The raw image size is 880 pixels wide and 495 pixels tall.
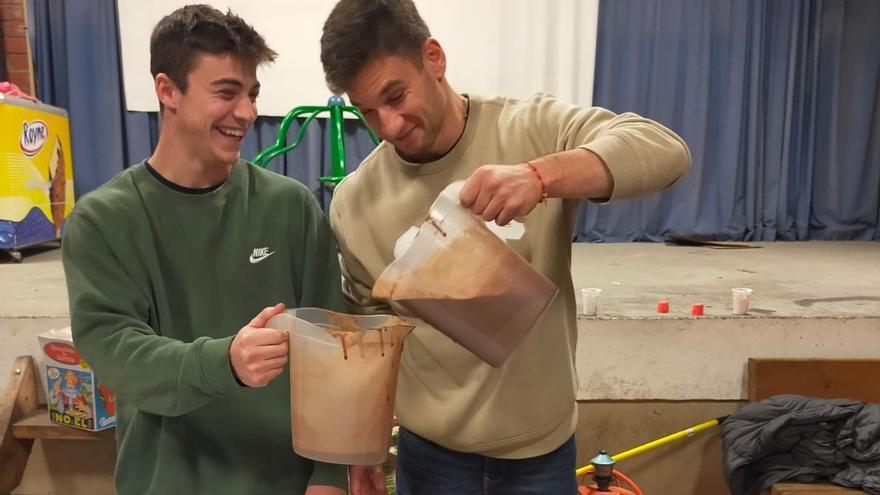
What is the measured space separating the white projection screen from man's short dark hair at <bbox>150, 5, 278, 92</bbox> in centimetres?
276

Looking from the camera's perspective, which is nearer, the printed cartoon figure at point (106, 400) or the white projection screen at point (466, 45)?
the printed cartoon figure at point (106, 400)

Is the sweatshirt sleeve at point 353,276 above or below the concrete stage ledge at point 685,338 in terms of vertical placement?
above

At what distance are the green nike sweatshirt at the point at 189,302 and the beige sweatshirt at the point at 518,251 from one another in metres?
0.12

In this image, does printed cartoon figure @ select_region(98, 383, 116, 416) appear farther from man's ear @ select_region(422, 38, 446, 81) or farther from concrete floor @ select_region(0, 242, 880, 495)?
man's ear @ select_region(422, 38, 446, 81)

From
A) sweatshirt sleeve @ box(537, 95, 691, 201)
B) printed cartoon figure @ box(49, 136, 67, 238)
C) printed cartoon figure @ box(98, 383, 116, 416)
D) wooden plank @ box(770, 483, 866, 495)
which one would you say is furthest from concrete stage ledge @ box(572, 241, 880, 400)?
printed cartoon figure @ box(49, 136, 67, 238)

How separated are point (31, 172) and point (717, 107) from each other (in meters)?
3.53

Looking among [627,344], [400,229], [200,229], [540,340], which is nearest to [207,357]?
[200,229]

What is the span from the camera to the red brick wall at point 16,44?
3619mm

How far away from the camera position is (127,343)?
2.77ft

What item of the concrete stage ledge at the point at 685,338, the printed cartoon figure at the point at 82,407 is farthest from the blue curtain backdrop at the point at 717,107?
the printed cartoon figure at the point at 82,407

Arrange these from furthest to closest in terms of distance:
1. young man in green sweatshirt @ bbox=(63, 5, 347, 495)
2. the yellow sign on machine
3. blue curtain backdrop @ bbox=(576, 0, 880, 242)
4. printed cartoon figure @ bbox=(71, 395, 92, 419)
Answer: blue curtain backdrop @ bbox=(576, 0, 880, 242) < the yellow sign on machine < printed cartoon figure @ bbox=(71, 395, 92, 419) < young man in green sweatshirt @ bbox=(63, 5, 347, 495)

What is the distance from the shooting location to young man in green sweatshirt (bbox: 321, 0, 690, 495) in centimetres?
92

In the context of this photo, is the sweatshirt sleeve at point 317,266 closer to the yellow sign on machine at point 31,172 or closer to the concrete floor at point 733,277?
the concrete floor at point 733,277

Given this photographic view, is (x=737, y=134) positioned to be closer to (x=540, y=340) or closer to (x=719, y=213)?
(x=719, y=213)
